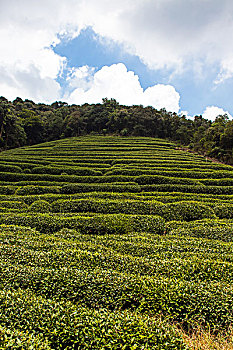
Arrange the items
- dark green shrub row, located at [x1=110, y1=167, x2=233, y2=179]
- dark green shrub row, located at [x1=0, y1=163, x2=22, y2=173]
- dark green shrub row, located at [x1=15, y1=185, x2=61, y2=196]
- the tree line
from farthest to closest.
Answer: the tree line < dark green shrub row, located at [x1=0, y1=163, x2=22, y2=173] < dark green shrub row, located at [x1=110, y1=167, x2=233, y2=179] < dark green shrub row, located at [x1=15, y1=185, x2=61, y2=196]

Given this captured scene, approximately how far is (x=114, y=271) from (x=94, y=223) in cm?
533

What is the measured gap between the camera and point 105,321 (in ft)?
15.7

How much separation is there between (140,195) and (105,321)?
1363 cm

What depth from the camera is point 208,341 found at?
178 inches

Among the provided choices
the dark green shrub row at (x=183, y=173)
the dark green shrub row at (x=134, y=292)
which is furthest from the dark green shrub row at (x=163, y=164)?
the dark green shrub row at (x=134, y=292)

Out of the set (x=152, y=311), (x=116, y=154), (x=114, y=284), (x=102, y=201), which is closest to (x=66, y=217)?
(x=102, y=201)

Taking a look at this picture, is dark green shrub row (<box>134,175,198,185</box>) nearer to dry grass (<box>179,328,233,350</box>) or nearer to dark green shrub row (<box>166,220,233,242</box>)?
dark green shrub row (<box>166,220,233,242</box>)

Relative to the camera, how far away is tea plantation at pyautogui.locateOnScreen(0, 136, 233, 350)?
451 cm

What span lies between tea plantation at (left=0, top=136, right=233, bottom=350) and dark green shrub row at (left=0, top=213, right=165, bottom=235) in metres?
0.07

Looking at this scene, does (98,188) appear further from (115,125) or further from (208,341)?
(115,125)

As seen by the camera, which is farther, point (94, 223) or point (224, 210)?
point (224, 210)

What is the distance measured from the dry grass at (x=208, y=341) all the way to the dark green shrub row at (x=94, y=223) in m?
7.21

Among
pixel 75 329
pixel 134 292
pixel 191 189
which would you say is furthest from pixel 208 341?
pixel 191 189

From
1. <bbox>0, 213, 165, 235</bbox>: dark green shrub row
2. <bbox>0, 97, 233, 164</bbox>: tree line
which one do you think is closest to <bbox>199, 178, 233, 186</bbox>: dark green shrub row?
<bbox>0, 213, 165, 235</bbox>: dark green shrub row
